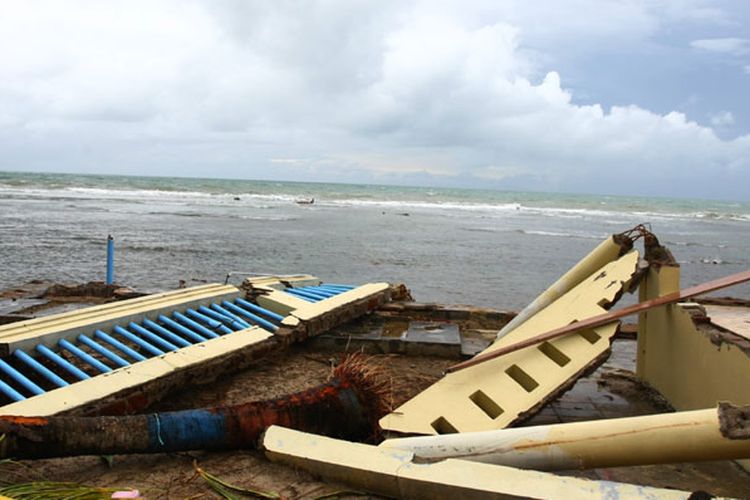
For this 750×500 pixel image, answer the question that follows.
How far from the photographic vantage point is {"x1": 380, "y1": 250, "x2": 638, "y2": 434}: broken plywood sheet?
3.91m

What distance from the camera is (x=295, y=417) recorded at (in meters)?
3.44

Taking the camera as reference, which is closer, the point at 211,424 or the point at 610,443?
the point at 610,443

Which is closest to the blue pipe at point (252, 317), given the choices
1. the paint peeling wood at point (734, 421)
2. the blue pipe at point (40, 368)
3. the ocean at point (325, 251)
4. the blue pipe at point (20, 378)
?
the blue pipe at point (40, 368)

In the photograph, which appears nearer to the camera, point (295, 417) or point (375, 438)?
point (295, 417)

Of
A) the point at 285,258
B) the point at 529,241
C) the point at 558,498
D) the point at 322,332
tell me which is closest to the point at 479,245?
the point at 529,241

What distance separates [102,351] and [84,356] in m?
0.12

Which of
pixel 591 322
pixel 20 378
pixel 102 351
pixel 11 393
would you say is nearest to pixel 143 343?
pixel 102 351

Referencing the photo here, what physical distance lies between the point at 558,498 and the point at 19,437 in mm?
2403

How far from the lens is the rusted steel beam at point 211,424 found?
2881 mm

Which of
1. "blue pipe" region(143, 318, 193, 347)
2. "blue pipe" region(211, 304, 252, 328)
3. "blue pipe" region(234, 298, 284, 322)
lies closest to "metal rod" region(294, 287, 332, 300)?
"blue pipe" region(234, 298, 284, 322)

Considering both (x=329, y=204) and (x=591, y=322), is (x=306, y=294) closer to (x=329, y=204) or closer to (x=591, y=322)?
(x=591, y=322)

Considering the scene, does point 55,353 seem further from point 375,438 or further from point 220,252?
point 220,252

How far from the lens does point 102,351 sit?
449 centimetres

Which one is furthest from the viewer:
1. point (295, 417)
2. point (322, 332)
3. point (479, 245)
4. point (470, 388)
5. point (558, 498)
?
point (479, 245)
